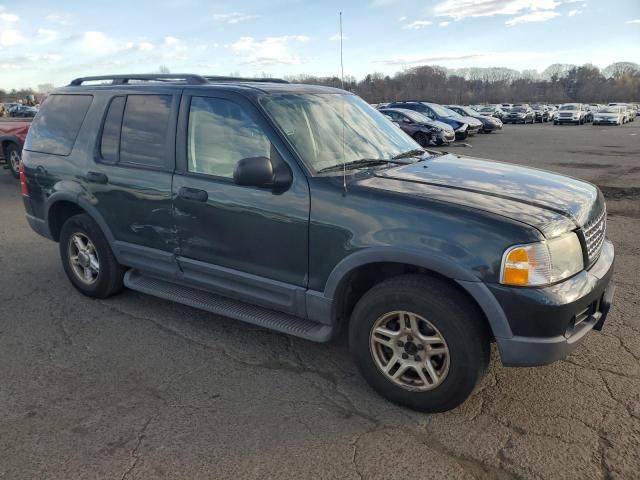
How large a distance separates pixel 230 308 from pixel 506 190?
2.06m

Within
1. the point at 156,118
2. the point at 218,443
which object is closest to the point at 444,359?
the point at 218,443

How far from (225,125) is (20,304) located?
2.77 meters

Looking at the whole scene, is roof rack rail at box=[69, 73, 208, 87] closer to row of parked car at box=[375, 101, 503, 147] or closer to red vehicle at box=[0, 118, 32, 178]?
red vehicle at box=[0, 118, 32, 178]

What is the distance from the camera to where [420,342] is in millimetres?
2953

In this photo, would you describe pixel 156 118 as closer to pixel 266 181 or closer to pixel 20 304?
pixel 266 181

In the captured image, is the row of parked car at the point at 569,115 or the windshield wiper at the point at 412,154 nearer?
the windshield wiper at the point at 412,154

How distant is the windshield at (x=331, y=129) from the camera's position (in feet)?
11.4

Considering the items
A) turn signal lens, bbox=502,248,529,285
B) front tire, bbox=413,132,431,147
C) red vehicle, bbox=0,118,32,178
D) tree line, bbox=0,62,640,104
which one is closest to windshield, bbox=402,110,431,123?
front tire, bbox=413,132,431,147

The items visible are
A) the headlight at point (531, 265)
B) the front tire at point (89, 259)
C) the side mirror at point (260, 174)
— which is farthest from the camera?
the front tire at point (89, 259)

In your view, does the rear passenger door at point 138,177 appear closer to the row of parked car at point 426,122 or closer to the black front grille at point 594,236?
the black front grille at point 594,236

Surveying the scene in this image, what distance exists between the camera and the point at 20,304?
477 cm

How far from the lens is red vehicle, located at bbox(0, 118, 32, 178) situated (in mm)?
11641

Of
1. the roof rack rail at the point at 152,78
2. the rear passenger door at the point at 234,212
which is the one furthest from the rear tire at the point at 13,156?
the rear passenger door at the point at 234,212

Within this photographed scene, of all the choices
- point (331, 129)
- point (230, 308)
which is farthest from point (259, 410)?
point (331, 129)
